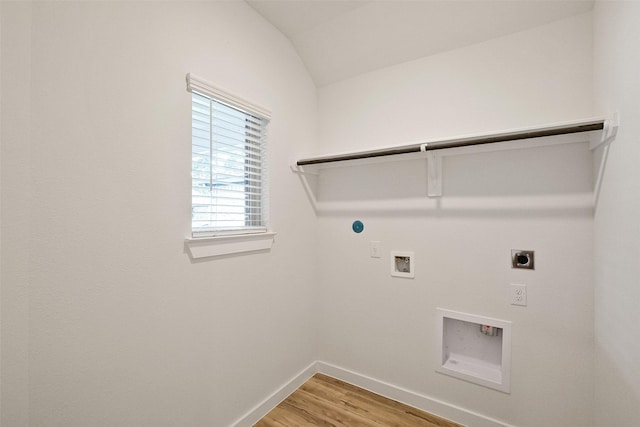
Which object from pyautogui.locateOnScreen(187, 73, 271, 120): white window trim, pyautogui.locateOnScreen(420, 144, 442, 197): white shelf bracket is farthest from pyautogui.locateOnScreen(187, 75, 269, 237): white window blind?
pyautogui.locateOnScreen(420, 144, 442, 197): white shelf bracket

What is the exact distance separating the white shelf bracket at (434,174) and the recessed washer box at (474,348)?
2.53 ft

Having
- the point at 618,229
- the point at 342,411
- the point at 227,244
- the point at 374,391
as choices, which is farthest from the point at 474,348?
the point at 227,244

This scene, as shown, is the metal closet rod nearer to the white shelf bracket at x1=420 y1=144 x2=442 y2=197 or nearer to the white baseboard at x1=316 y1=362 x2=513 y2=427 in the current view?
the white shelf bracket at x1=420 y1=144 x2=442 y2=197

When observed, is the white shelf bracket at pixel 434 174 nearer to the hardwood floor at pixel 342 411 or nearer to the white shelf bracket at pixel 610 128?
the white shelf bracket at pixel 610 128

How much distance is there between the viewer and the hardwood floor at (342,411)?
1.80 meters

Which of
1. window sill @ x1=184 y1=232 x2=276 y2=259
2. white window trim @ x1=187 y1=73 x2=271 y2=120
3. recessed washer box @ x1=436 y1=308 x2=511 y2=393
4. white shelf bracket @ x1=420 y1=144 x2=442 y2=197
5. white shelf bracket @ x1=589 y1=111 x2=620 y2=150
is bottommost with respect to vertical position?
recessed washer box @ x1=436 y1=308 x2=511 y2=393

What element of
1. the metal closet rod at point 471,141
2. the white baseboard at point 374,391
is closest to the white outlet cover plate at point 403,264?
the metal closet rod at point 471,141

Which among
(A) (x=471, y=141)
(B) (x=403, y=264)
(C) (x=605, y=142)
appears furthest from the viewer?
(B) (x=403, y=264)

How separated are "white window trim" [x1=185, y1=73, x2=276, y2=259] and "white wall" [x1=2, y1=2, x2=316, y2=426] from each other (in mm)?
50

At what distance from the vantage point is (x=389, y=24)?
1.86 meters

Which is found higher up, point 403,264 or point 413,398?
point 403,264

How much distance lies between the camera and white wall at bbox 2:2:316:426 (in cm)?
94

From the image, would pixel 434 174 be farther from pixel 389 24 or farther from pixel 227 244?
pixel 227 244

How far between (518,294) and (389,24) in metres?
1.82
